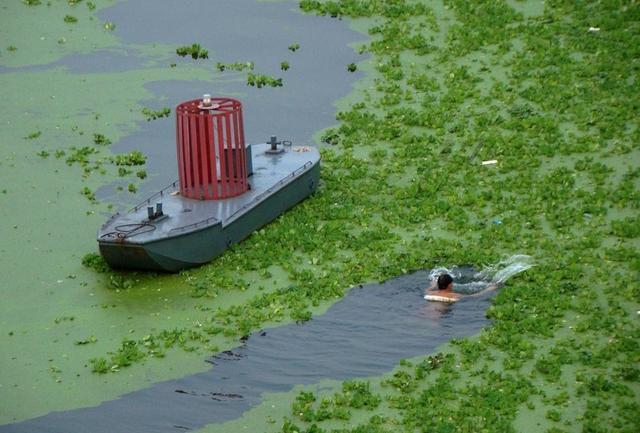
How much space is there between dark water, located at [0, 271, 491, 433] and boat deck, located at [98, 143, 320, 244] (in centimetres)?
204

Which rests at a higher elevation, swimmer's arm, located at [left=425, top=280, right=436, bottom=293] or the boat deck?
the boat deck

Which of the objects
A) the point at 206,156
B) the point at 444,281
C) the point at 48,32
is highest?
the point at 48,32

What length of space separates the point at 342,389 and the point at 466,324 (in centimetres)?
207

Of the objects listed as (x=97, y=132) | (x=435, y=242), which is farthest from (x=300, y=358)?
(x=97, y=132)

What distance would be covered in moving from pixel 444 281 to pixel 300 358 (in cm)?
210

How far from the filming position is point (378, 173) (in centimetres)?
1930

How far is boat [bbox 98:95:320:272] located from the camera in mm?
16219

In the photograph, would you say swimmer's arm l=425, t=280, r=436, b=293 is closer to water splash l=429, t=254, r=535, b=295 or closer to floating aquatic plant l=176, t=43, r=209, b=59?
water splash l=429, t=254, r=535, b=295

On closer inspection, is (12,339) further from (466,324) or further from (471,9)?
(471,9)

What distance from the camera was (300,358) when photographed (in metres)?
14.6

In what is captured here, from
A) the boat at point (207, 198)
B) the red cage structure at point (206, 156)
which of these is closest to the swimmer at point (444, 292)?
the boat at point (207, 198)

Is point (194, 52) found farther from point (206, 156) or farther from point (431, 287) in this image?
point (431, 287)

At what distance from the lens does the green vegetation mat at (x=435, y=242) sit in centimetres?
1363

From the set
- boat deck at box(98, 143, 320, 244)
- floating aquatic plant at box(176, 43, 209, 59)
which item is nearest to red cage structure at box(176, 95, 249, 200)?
boat deck at box(98, 143, 320, 244)
